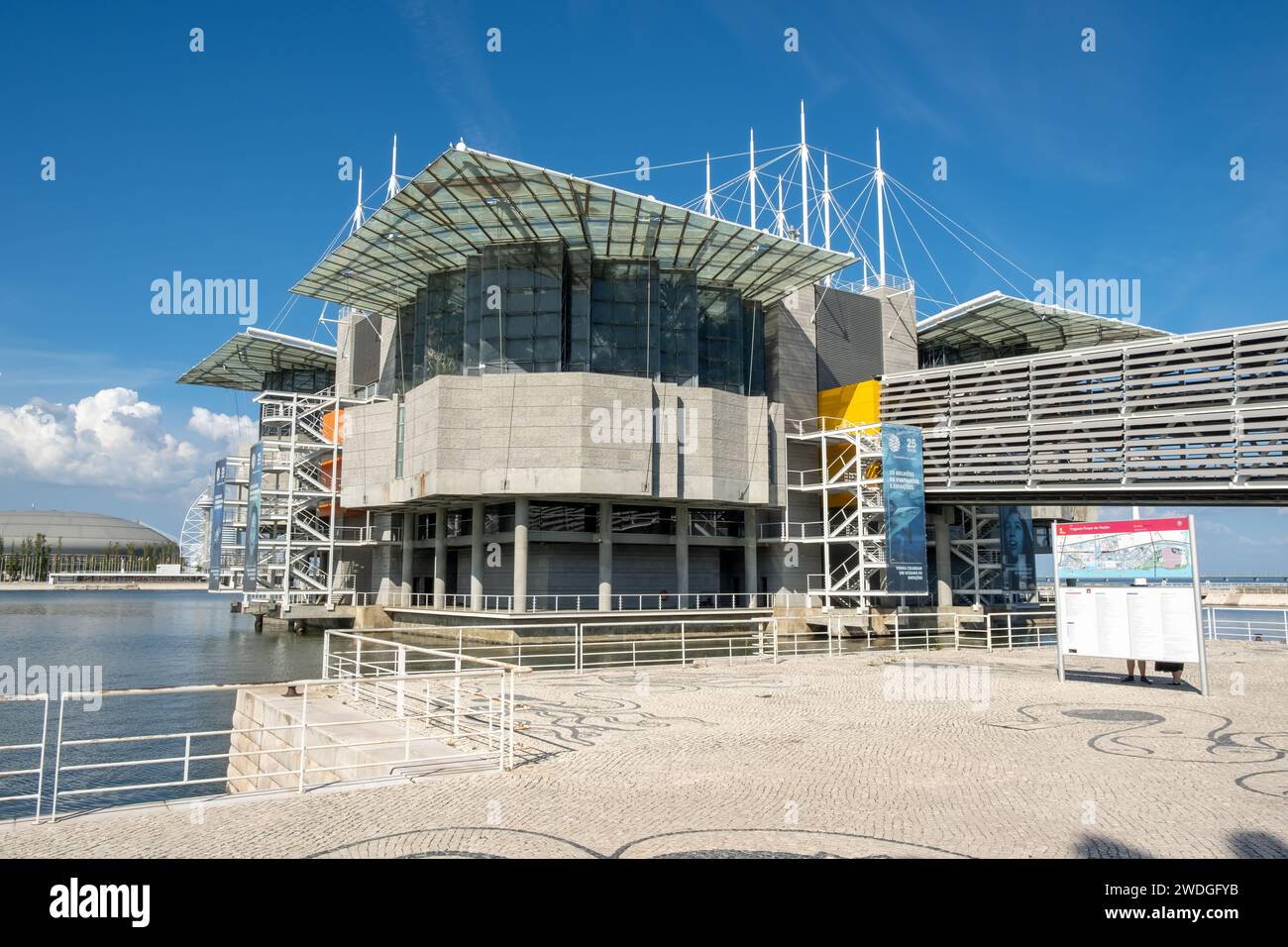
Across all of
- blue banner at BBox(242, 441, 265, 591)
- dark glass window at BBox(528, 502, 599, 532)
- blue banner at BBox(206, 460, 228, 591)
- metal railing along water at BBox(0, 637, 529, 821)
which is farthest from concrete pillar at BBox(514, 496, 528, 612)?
blue banner at BBox(206, 460, 228, 591)

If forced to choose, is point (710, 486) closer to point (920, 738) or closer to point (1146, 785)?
point (920, 738)

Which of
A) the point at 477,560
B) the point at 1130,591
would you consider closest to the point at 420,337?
the point at 477,560

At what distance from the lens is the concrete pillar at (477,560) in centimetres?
5369

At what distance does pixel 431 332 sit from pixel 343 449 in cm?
1126

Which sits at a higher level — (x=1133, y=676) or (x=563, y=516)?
(x=563, y=516)

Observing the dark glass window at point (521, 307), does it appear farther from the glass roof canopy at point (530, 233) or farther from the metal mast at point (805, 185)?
the metal mast at point (805, 185)

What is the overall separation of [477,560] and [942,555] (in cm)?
3134

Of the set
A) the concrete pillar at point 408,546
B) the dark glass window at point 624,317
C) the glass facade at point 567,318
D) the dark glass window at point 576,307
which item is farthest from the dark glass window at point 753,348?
the concrete pillar at point 408,546

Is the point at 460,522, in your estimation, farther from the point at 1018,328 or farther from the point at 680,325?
the point at 1018,328

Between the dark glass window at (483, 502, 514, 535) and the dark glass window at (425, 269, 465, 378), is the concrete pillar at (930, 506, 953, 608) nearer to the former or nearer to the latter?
the dark glass window at (483, 502, 514, 535)

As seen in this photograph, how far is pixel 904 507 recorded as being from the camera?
53656 mm

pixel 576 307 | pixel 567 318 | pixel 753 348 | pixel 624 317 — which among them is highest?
pixel 576 307

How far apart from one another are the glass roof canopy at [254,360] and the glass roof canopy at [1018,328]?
53522 mm
